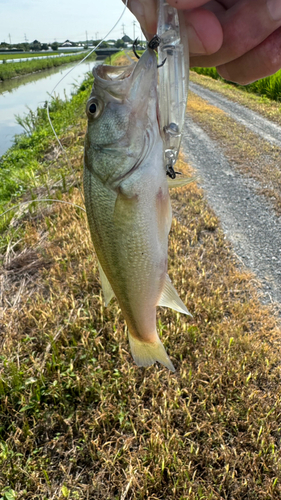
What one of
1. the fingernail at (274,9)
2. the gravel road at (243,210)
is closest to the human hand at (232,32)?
the fingernail at (274,9)

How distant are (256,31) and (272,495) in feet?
7.89

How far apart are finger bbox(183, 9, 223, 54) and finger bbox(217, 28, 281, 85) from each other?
15.7 inches

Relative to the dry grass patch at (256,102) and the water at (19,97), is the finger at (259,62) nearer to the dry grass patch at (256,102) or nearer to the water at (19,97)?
the water at (19,97)

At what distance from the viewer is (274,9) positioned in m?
1.48

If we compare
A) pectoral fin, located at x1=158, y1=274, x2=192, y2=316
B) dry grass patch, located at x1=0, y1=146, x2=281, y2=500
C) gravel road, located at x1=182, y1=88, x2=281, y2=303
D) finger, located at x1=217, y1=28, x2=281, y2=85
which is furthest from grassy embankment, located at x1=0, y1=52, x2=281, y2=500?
finger, located at x1=217, y1=28, x2=281, y2=85

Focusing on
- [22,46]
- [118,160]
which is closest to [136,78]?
[118,160]

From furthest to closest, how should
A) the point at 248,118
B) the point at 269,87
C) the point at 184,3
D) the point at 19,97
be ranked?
the point at 19,97 < the point at 269,87 < the point at 248,118 < the point at 184,3

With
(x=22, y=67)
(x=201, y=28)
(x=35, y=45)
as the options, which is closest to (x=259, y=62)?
(x=201, y=28)

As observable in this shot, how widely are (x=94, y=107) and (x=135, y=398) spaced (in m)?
1.99

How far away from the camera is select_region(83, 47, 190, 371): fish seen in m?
1.25

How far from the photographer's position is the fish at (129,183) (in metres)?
1.25

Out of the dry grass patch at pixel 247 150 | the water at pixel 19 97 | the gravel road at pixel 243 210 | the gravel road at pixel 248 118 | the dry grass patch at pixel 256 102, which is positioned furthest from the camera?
the water at pixel 19 97

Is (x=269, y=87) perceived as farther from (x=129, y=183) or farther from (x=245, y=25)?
(x=129, y=183)

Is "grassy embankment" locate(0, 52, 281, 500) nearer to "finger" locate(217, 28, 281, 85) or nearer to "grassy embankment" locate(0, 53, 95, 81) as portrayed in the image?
"finger" locate(217, 28, 281, 85)
